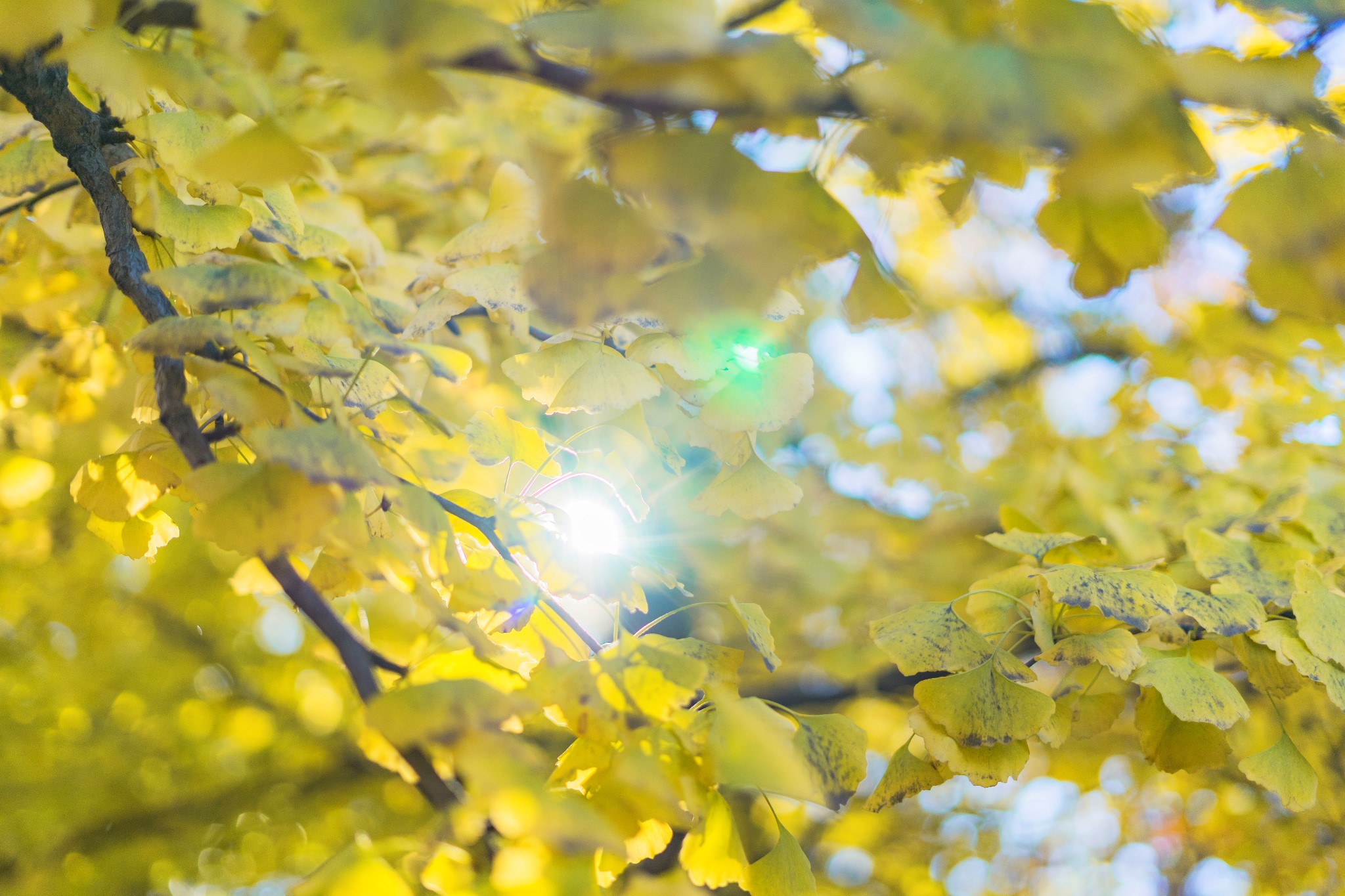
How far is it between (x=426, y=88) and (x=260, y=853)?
140 inches

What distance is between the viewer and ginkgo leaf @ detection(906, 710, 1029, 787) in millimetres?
855

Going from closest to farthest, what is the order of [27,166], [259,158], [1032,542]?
[259,158], [27,166], [1032,542]

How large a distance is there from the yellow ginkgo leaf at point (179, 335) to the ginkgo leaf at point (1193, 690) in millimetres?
1020

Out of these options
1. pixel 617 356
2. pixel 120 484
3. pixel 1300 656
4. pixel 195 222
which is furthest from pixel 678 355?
pixel 1300 656

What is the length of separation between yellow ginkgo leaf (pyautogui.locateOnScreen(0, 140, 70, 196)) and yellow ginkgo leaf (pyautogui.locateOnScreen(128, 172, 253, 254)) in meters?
0.26

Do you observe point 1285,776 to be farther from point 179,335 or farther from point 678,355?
point 179,335

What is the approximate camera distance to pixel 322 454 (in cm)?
60

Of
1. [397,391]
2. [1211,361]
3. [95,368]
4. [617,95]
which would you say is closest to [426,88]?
[617,95]

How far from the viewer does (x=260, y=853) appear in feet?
10.1

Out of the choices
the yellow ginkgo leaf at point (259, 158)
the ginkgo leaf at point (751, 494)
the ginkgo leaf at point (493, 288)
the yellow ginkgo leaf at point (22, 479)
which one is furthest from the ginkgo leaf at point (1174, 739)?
the yellow ginkgo leaf at point (22, 479)

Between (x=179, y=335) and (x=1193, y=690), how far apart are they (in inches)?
43.7

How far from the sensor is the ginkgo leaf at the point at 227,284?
676 mm

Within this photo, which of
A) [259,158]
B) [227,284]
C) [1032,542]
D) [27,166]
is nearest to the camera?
[259,158]

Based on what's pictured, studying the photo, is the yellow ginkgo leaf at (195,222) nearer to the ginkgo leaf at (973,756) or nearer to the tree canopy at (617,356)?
the tree canopy at (617,356)
